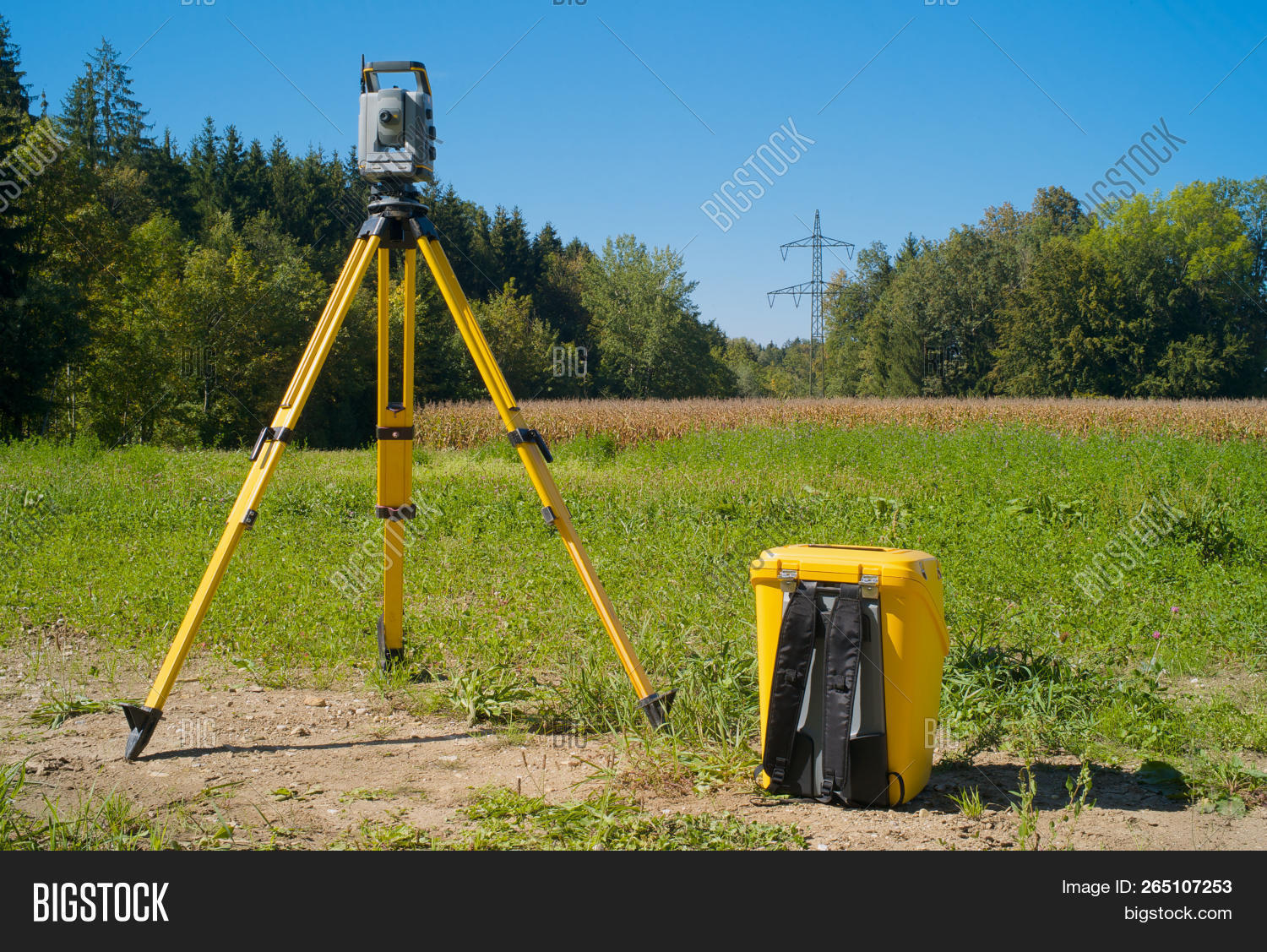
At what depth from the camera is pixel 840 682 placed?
273 cm

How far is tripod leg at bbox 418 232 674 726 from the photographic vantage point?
3336mm

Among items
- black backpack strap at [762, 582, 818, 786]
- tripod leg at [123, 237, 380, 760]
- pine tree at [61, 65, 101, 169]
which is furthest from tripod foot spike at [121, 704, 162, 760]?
pine tree at [61, 65, 101, 169]

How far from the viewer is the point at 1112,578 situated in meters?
5.66

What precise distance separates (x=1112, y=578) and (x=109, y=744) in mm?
6177

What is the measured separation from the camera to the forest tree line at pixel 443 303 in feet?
83.2

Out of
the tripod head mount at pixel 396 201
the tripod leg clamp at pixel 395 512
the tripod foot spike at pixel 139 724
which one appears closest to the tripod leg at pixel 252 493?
the tripod foot spike at pixel 139 724

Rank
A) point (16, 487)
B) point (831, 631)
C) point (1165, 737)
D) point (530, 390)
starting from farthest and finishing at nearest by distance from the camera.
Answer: point (530, 390) → point (16, 487) → point (1165, 737) → point (831, 631)

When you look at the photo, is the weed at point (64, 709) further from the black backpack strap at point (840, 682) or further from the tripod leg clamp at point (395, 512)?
the black backpack strap at point (840, 682)

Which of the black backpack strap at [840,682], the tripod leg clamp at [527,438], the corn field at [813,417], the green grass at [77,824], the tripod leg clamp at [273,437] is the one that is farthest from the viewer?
the corn field at [813,417]

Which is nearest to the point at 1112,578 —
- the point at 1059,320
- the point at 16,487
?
the point at 16,487

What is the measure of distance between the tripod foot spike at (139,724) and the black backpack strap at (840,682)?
8.54ft

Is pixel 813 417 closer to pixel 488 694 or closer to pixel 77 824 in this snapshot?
pixel 488 694

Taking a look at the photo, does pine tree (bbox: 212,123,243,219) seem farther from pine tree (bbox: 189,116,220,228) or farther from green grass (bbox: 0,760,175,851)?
green grass (bbox: 0,760,175,851)

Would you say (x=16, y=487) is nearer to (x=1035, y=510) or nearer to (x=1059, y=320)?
(x=1035, y=510)
